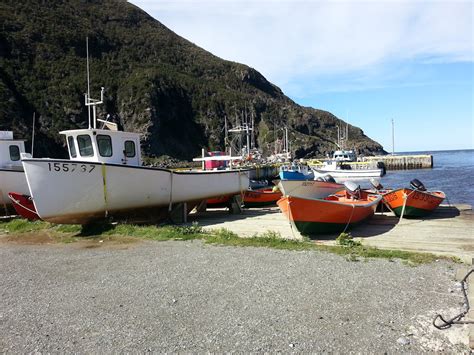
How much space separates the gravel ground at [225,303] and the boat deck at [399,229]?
2450mm

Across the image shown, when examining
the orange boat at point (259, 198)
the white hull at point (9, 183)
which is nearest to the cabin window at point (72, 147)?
the white hull at point (9, 183)

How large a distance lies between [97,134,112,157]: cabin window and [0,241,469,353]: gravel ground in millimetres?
5064

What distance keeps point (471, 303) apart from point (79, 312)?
531 cm

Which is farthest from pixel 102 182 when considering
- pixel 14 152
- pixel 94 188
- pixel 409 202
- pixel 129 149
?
pixel 409 202

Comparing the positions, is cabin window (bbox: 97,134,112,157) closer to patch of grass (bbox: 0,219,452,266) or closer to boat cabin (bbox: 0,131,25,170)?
patch of grass (bbox: 0,219,452,266)

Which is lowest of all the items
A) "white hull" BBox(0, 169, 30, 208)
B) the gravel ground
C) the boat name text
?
the gravel ground

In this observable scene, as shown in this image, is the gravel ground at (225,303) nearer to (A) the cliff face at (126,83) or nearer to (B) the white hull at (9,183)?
(B) the white hull at (9,183)

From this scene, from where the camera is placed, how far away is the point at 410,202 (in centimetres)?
1439

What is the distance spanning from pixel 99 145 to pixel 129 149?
122 centimetres

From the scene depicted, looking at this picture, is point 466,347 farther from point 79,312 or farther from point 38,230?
point 38,230

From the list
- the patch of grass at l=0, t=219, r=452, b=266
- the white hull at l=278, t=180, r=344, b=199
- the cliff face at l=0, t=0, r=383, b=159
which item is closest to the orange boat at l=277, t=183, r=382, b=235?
the patch of grass at l=0, t=219, r=452, b=266

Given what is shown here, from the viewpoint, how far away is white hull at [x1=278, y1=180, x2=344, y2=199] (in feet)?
48.8

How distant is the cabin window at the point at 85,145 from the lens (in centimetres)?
1324

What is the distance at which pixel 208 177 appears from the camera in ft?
52.4
